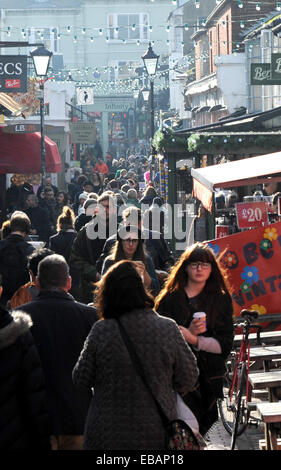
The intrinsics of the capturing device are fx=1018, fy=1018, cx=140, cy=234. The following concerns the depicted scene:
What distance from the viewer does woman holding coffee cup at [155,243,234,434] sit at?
632 centimetres

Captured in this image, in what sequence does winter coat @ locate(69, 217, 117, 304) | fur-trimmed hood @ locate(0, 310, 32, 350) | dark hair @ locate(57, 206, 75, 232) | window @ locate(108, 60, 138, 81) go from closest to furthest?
fur-trimmed hood @ locate(0, 310, 32, 350) → winter coat @ locate(69, 217, 117, 304) → dark hair @ locate(57, 206, 75, 232) → window @ locate(108, 60, 138, 81)

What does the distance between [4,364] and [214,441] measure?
4114mm

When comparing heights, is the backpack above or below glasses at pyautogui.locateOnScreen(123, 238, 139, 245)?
below

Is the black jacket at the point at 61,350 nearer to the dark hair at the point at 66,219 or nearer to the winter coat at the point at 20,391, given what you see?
the winter coat at the point at 20,391

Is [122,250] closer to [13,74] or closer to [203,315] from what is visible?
[203,315]

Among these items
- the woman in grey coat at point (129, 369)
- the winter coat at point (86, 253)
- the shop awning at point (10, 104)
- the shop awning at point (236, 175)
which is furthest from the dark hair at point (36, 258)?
the shop awning at point (10, 104)

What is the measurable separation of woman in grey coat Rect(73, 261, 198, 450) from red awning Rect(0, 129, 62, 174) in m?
17.8

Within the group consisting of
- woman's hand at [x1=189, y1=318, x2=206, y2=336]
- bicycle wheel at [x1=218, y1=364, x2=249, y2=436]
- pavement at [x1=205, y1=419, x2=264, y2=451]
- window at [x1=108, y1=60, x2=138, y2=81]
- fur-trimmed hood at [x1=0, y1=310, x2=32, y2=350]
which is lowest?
pavement at [x1=205, y1=419, x2=264, y2=451]

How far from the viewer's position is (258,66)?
23.6 m

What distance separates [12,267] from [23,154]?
14287mm

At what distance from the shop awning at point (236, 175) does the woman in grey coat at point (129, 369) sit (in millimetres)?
6947

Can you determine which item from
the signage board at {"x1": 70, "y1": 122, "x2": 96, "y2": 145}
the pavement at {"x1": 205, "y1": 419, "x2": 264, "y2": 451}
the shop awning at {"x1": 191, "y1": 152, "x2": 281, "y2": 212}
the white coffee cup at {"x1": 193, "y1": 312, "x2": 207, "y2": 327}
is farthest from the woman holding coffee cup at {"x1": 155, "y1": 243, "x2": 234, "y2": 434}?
the signage board at {"x1": 70, "y1": 122, "x2": 96, "y2": 145}

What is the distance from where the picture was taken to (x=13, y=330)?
5160 mm

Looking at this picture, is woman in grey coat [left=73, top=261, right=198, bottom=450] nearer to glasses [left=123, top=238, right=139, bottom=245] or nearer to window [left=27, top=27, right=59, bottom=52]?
glasses [left=123, top=238, right=139, bottom=245]
